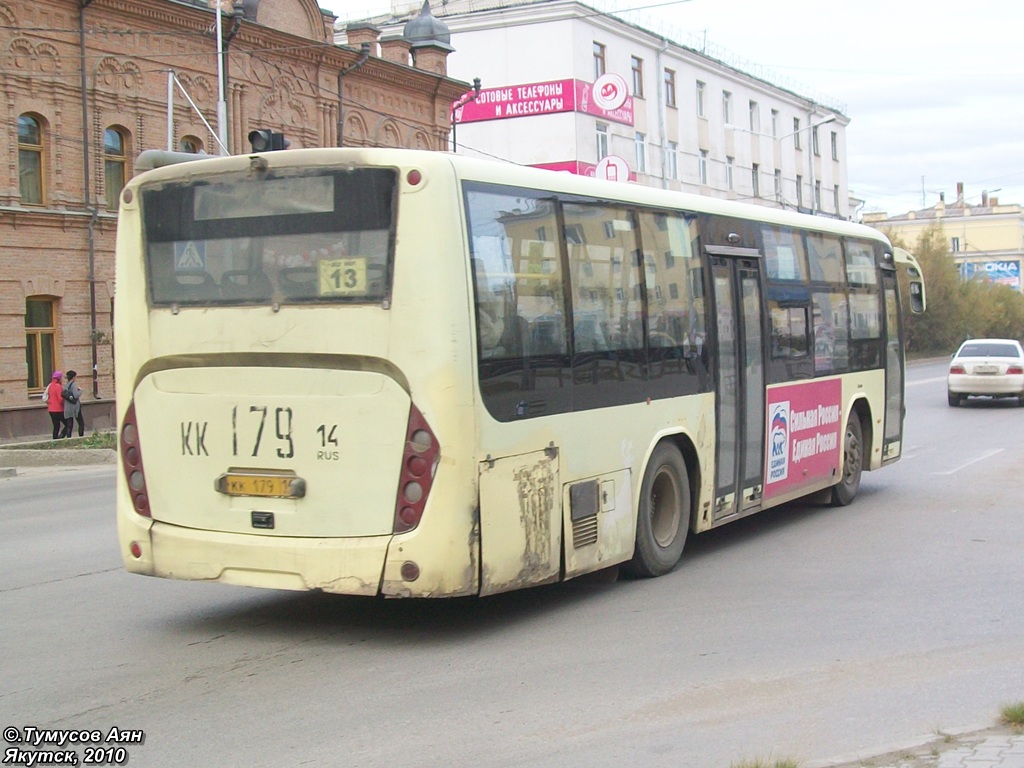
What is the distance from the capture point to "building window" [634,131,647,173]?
54.3 metres

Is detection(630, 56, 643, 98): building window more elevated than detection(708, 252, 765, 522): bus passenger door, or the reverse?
detection(630, 56, 643, 98): building window

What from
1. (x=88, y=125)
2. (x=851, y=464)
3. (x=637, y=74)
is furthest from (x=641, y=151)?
(x=851, y=464)

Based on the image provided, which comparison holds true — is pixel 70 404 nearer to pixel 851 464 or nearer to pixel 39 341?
pixel 39 341

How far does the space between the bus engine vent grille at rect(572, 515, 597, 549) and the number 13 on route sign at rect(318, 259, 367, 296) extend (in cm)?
210

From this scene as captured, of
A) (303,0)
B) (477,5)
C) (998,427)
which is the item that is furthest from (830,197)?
(998,427)

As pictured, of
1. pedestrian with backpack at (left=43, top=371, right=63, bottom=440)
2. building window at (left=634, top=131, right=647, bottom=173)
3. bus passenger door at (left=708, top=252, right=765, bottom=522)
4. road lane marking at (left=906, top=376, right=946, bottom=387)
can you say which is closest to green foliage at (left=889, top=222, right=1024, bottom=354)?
building window at (left=634, top=131, right=647, bottom=173)

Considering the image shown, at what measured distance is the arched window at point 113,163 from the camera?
3066 centimetres

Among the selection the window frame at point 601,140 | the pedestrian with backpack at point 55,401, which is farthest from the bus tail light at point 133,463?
the window frame at point 601,140

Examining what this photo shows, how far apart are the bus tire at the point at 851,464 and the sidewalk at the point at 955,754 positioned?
8187 millimetres

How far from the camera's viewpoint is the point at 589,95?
5156cm

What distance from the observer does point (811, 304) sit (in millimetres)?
12430

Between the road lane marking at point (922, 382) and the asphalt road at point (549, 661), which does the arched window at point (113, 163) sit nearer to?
the asphalt road at point (549, 661)

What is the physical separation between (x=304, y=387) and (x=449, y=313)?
970 mm

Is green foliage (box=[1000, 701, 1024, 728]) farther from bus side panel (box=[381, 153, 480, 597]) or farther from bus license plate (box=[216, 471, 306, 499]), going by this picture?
bus license plate (box=[216, 471, 306, 499])
